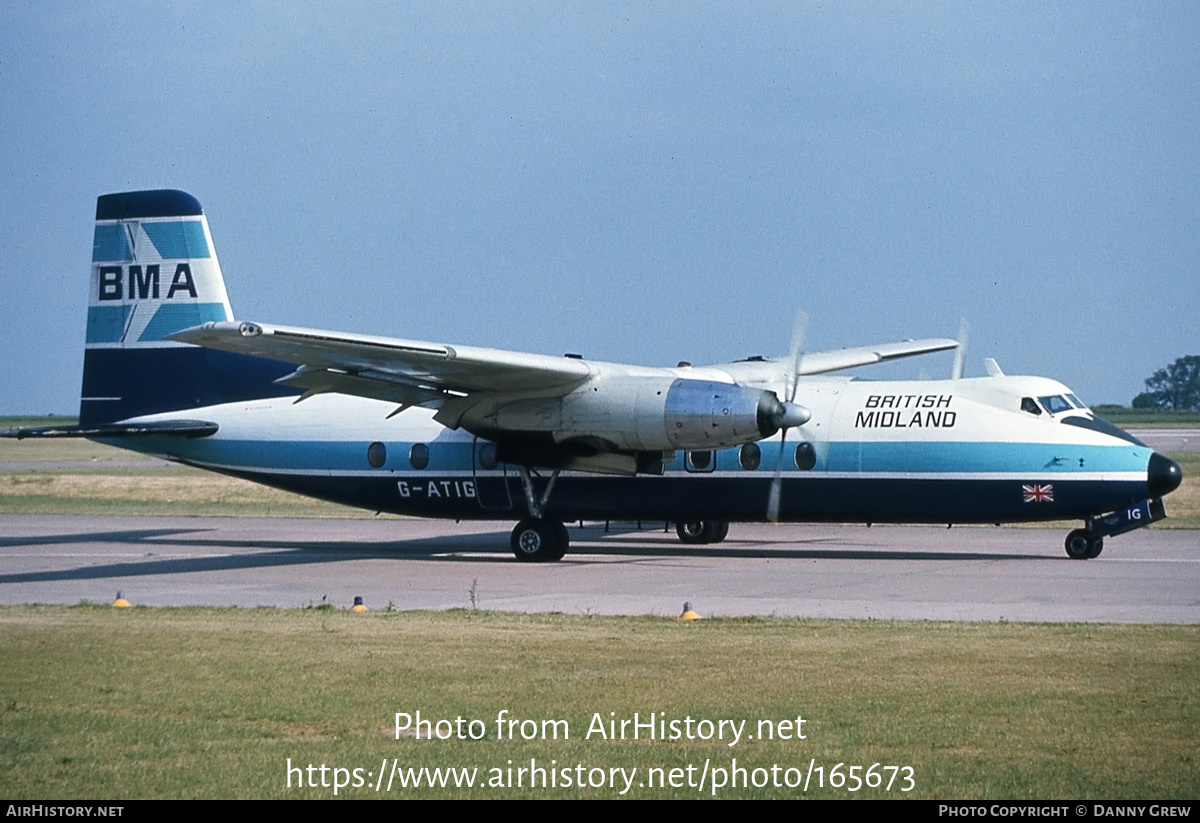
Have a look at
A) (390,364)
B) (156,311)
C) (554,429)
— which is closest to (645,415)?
(554,429)

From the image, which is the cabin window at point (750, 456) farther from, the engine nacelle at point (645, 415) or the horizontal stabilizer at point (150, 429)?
the horizontal stabilizer at point (150, 429)

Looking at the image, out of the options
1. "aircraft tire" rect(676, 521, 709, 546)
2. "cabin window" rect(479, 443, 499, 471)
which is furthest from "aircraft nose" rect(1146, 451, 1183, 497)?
"cabin window" rect(479, 443, 499, 471)

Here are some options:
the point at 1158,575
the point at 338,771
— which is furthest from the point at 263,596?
the point at 1158,575

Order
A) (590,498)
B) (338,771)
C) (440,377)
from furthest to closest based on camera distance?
(590,498), (440,377), (338,771)

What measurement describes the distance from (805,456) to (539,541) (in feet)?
16.0

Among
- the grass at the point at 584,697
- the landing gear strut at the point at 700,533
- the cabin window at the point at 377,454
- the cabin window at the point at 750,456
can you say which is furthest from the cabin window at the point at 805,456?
the grass at the point at 584,697

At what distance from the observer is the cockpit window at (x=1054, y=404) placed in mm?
Result: 23688

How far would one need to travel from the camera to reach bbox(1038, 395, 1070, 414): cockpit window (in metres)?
23.7

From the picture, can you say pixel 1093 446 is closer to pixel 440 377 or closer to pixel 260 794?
pixel 440 377

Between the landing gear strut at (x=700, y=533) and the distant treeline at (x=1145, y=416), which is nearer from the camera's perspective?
the landing gear strut at (x=700, y=533)

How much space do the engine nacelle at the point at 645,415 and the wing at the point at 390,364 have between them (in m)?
0.41

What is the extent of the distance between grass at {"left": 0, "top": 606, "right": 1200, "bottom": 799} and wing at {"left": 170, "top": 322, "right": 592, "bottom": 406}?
171 inches
